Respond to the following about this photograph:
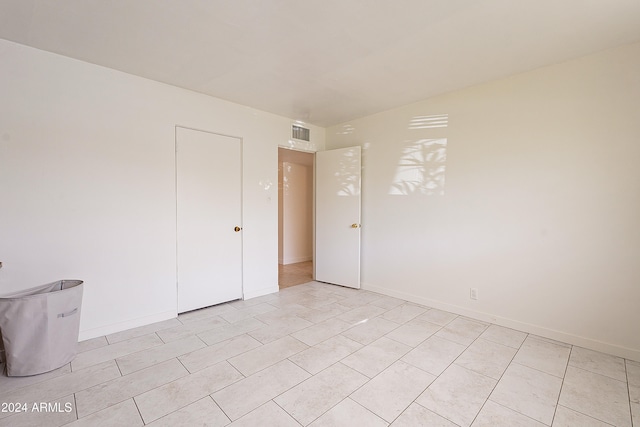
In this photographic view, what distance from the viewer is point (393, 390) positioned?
1.97 m

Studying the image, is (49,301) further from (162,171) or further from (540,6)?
(540,6)

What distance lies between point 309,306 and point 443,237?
1865 millimetres

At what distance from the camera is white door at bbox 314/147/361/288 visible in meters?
4.30

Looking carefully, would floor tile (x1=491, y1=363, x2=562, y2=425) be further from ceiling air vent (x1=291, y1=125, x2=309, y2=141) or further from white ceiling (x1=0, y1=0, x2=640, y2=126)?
ceiling air vent (x1=291, y1=125, x2=309, y2=141)

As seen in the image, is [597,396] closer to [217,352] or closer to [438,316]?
[438,316]

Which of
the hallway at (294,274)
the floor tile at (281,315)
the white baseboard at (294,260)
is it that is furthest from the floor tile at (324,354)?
the white baseboard at (294,260)

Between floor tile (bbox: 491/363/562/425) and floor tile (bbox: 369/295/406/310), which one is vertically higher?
floor tile (bbox: 491/363/562/425)

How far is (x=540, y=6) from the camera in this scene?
74.9 inches

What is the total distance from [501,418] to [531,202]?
79.3 inches

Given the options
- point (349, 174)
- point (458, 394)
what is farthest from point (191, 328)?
point (349, 174)

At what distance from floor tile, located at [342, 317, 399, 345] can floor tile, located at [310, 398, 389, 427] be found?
87 cm

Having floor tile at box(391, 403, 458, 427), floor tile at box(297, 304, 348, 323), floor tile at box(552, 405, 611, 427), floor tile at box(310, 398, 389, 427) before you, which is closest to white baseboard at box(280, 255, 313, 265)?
floor tile at box(297, 304, 348, 323)

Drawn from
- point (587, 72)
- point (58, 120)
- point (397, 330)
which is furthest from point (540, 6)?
point (58, 120)

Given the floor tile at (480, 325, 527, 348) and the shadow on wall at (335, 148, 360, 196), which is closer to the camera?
the floor tile at (480, 325, 527, 348)
